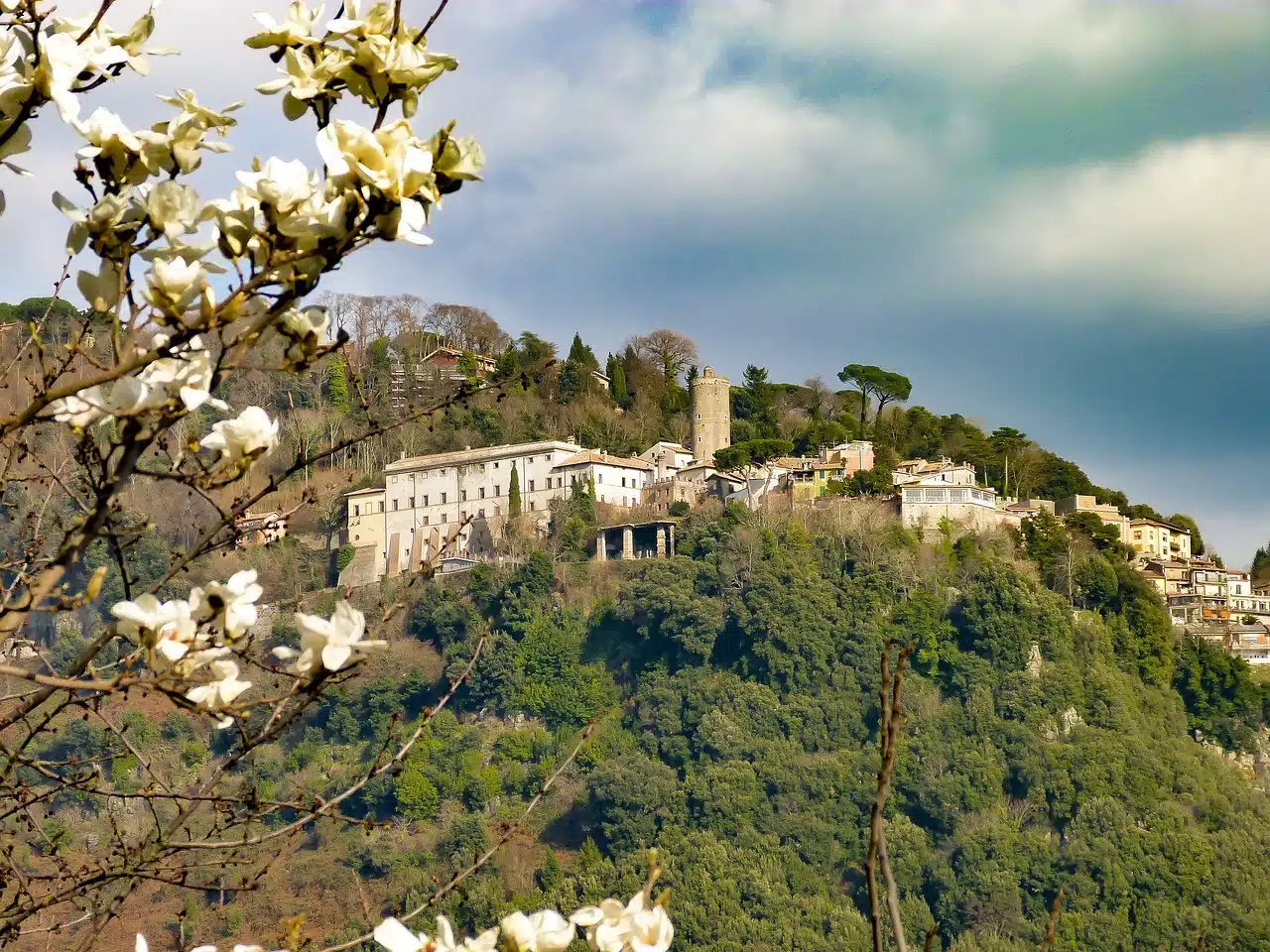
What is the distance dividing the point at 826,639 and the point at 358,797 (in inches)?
469

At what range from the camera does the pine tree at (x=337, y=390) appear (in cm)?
5125

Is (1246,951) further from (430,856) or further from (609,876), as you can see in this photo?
(430,856)

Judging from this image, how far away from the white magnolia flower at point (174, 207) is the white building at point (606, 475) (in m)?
42.4

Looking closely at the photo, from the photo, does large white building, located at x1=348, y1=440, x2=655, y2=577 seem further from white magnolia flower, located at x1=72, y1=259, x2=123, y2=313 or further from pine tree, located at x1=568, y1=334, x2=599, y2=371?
white magnolia flower, located at x1=72, y1=259, x2=123, y2=313

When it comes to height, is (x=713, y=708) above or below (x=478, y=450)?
below

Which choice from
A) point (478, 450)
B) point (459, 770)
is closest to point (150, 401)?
point (459, 770)

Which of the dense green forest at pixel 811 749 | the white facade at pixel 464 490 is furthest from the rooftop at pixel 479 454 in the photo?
the dense green forest at pixel 811 749

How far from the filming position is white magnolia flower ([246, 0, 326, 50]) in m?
2.01

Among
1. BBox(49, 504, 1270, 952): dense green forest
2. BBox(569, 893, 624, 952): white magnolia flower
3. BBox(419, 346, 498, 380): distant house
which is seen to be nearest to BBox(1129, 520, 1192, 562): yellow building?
BBox(49, 504, 1270, 952): dense green forest

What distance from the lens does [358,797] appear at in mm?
38000

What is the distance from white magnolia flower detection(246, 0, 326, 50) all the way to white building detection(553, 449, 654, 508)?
42.3 m

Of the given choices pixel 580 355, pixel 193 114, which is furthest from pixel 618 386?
pixel 193 114

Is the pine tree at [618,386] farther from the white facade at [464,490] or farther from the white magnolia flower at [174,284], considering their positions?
the white magnolia flower at [174,284]

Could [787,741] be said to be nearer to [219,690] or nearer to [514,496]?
[514,496]
